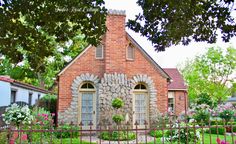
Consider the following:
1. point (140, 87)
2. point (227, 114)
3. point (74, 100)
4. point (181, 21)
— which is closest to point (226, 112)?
point (227, 114)

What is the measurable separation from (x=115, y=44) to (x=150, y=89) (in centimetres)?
331

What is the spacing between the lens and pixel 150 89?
15.1 meters

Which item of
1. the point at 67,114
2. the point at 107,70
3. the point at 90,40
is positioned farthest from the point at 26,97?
the point at 90,40

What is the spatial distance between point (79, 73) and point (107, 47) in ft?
7.08

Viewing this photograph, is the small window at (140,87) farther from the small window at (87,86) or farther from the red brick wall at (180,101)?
the red brick wall at (180,101)

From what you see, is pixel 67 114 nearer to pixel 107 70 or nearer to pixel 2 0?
pixel 107 70

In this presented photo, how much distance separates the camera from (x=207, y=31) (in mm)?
6375

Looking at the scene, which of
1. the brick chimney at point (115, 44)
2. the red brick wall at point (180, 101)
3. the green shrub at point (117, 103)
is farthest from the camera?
the red brick wall at point (180, 101)

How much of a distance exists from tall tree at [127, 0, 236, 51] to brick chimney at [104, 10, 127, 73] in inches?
320

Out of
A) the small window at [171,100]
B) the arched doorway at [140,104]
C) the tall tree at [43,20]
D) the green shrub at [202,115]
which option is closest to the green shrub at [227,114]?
the green shrub at [202,115]

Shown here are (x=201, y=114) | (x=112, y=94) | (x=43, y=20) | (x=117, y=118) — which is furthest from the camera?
(x=201, y=114)

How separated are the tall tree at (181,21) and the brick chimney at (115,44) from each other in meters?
8.12

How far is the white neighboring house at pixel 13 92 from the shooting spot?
13953 mm

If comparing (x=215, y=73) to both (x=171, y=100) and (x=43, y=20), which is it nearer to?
(x=171, y=100)
